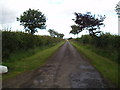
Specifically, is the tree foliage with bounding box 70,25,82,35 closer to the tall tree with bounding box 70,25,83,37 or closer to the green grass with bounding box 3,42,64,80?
the tall tree with bounding box 70,25,83,37

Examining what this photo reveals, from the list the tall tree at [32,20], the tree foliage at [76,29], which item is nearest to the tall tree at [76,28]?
the tree foliage at [76,29]

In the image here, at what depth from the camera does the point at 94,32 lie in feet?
95.1

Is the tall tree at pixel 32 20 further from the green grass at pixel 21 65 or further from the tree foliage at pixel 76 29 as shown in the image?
the green grass at pixel 21 65

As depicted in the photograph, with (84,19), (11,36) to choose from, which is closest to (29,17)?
(84,19)

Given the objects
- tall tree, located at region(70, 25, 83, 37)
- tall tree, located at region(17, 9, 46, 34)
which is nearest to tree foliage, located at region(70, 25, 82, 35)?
tall tree, located at region(70, 25, 83, 37)

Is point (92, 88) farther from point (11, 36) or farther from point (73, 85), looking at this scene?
point (11, 36)

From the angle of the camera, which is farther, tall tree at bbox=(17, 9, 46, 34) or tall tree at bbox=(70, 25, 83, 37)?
tall tree at bbox=(17, 9, 46, 34)

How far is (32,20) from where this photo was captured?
53125 mm

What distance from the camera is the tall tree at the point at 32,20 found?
5234cm

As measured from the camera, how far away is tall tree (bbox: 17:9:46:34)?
52344 millimetres

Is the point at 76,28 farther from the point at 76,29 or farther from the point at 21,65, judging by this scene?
the point at 21,65

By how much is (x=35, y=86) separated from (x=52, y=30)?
110306mm

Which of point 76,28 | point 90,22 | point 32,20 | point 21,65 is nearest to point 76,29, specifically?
point 76,28

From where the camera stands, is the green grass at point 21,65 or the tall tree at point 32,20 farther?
the tall tree at point 32,20
